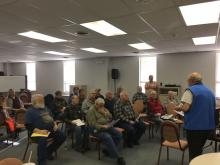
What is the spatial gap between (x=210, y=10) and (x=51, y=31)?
2.99 metres

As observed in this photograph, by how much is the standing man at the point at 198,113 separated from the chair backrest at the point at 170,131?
13.6 inches

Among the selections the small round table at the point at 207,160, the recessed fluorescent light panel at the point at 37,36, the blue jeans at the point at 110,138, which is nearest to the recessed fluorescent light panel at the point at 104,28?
the recessed fluorescent light panel at the point at 37,36

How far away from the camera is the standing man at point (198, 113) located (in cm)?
269

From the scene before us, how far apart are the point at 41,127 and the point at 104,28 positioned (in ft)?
7.42

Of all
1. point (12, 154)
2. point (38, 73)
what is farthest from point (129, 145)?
point (38, 73)

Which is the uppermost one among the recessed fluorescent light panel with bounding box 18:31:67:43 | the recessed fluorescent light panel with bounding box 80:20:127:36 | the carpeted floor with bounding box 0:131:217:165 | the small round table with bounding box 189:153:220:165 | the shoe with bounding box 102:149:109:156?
the recessed fluorescent light panel with bounding box 80:20:127:36

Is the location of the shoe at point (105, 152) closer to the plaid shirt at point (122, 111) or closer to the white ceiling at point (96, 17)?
the plaid shirt at point (122, 111)

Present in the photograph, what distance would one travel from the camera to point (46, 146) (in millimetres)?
3490

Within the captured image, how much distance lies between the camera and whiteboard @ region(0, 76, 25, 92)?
1007cm

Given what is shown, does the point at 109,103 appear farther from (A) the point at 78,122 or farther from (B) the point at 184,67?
(B) the point at 184,67

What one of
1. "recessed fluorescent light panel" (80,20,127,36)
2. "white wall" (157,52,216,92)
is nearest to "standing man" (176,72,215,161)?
"recessed fluorescent light panel" (80,20,127,36)

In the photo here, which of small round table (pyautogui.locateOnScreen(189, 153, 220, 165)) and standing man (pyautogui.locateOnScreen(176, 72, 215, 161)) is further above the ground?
standing man (pyautogui.locateOnScreen(176, 72, 215, 161))

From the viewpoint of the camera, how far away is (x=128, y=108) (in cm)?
472

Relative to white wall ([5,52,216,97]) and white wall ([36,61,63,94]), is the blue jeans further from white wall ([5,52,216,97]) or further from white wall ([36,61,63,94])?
white wall ([36,61,63,94])
